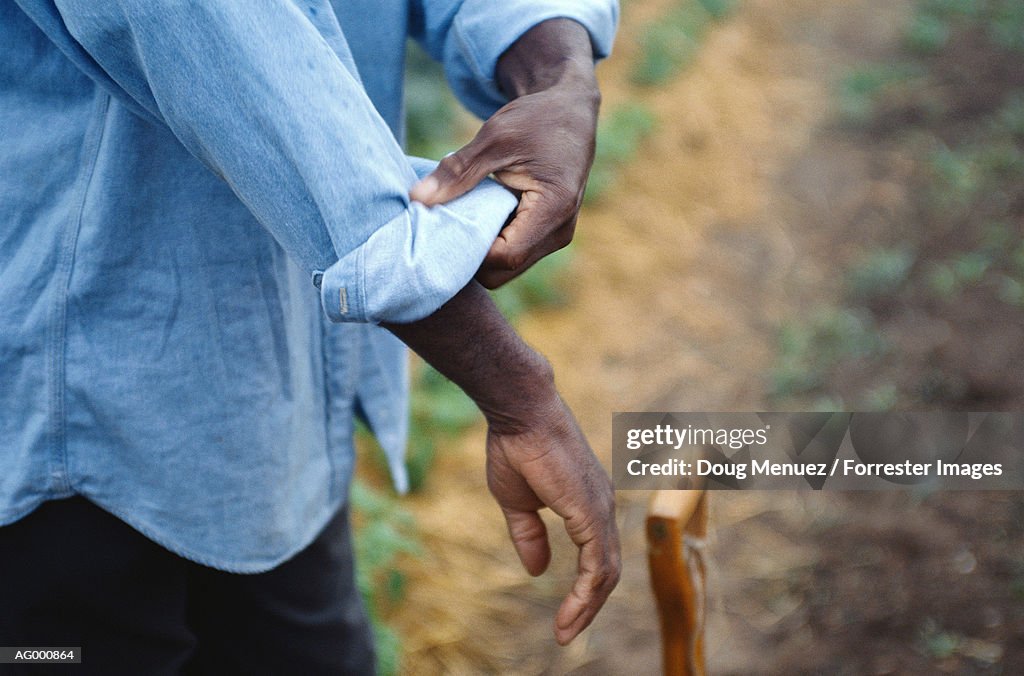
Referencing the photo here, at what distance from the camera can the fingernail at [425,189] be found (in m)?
0.95

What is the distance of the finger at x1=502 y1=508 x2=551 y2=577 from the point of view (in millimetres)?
1148

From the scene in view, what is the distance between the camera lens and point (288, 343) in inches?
45.2

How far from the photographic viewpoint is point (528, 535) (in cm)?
115

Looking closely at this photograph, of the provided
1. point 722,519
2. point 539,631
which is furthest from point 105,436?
point 722,519

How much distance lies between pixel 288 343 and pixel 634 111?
12.4 feet

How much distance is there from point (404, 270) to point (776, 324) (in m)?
2.78

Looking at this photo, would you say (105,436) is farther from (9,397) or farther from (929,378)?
(929,378)

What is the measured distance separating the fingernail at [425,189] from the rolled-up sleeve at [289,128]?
2 centimetres

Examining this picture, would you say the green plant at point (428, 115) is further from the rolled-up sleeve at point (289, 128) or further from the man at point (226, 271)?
the rolled-up sleeve at point (289, 128)

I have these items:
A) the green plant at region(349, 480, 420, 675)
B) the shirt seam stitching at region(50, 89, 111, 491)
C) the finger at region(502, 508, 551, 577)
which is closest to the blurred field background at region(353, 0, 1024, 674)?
the green plant at region(349, 480, 420, 675)

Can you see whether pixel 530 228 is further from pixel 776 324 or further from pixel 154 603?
pixel 776 324

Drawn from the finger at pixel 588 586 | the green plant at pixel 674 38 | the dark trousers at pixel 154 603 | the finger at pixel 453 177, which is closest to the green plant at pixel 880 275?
the green plant at pixel 674 38

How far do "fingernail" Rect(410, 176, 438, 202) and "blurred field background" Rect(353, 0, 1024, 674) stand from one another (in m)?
1.50

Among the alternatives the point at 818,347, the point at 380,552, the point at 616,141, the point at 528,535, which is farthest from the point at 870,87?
the point at 528,535
